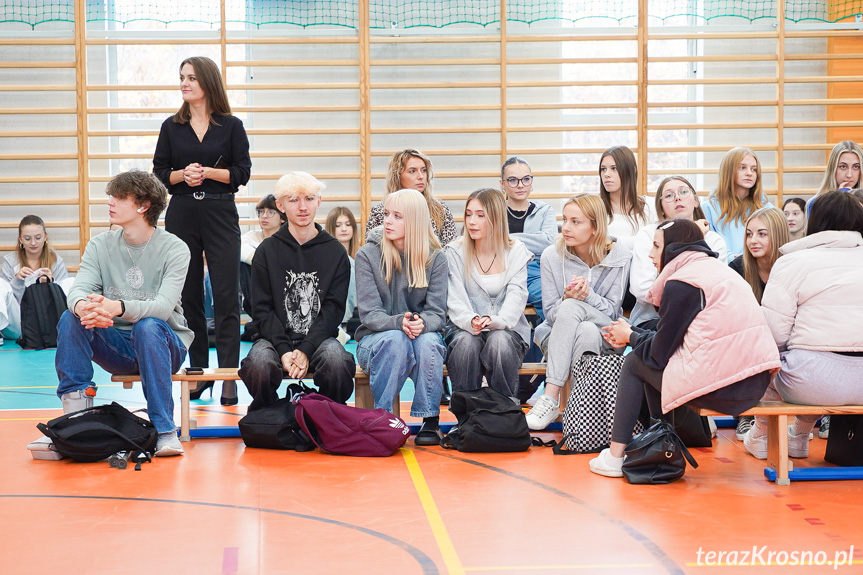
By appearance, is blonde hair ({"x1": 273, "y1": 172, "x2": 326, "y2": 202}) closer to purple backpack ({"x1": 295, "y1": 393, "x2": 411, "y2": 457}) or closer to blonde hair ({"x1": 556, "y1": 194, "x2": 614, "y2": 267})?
purple backpack ({"x1": 295, "y1": 393, "x2": 411, "y2": 457})

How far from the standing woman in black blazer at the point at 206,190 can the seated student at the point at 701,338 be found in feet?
7.17

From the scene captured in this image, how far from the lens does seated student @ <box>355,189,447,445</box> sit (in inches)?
144

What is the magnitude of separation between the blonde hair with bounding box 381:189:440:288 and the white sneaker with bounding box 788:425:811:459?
163 cm

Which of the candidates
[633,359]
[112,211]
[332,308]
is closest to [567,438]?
[633,359]

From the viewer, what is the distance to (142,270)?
145 inches

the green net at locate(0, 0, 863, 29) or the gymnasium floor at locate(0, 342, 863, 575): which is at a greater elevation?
the green net at locate(0, 0, 863, 29)

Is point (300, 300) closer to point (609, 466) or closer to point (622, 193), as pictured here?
point (609, 466)

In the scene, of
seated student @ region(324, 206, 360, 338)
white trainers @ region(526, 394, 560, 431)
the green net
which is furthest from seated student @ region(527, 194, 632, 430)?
the green net

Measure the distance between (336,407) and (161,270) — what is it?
98 cm

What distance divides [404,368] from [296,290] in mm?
613

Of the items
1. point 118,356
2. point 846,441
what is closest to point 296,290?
point 118,356

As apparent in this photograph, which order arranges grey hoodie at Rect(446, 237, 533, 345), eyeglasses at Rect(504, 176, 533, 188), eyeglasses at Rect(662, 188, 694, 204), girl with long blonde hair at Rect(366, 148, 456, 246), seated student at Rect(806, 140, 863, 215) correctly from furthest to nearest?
seated student at Rect(806, 140, 863, 215)
eyeglasses at Rect(504, 176, 533, 188)
girl with long blonde hair at Rect(366, 148, 456, 246)
eyeglasses at Rect(662, 188, 694, 204)
grey hoodie at Rect(446, 237, 533, 345)

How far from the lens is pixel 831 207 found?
3158 mm

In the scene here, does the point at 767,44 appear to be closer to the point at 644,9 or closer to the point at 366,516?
the point at 644,9
